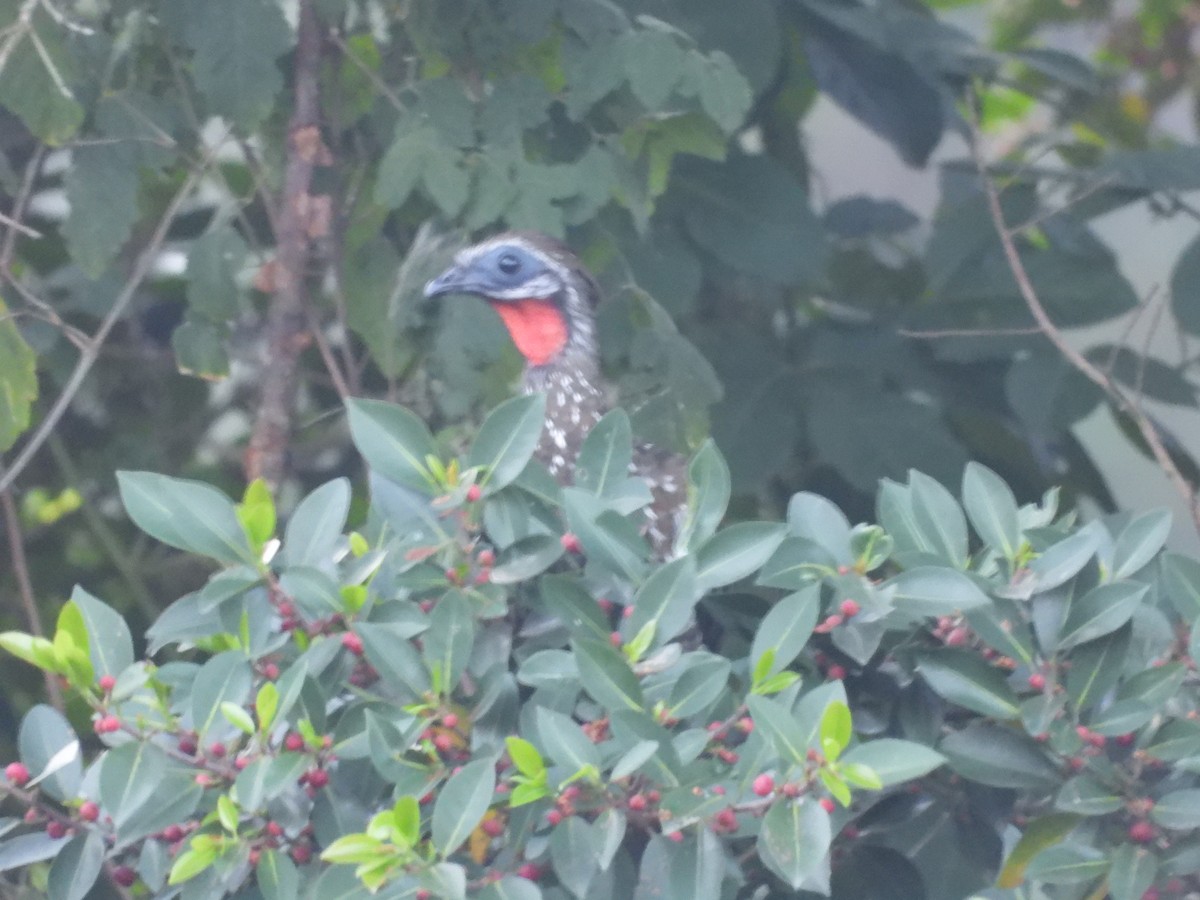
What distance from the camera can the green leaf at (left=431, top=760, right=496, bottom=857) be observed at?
140cm

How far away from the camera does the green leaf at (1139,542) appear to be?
169 centimetres

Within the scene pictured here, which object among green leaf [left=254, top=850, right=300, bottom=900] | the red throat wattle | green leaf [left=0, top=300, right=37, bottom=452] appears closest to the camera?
green leaf [left=254, top=850, right=300, bottom=900]

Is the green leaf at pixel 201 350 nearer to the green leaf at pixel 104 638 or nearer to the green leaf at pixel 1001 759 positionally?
the green leaf at pixel 104 638

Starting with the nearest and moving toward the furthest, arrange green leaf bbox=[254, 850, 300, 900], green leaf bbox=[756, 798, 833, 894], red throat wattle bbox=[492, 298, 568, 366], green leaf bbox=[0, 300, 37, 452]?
1. green leaf bbox=[756, 798, 833, 894]
2. green leaf bbox=[254, 850, 300, 900]
3. green leaf bbox=[0, 300, 37, 452]
4. red throat wattle bbox=[492, 298, 568, 366]

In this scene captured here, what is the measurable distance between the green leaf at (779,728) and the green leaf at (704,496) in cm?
28

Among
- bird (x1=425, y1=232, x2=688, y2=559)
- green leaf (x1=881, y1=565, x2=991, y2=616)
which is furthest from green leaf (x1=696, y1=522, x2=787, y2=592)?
bird (x1=425, y1=232, x2=688, y2=559)

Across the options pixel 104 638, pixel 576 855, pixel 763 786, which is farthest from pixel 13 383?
pixel 763 786

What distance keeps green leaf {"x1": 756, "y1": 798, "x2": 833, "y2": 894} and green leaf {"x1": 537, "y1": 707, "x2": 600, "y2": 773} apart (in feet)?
0.53

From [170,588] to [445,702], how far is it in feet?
7.14

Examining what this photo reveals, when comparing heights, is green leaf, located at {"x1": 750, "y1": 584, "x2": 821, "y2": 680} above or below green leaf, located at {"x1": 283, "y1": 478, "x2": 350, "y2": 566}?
below

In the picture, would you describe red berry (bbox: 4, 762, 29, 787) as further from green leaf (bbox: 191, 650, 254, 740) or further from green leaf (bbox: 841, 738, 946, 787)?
green leaf (bbox: 841, 738, 946, 787)

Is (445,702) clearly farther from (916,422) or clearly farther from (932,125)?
(932,125)

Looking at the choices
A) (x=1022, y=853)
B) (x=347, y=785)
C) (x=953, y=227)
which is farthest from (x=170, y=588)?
(x=1022, y=853)

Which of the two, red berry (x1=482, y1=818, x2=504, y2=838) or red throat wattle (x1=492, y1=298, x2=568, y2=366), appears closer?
red berry (x1=482, y1=818, x2=504, y2=838)
